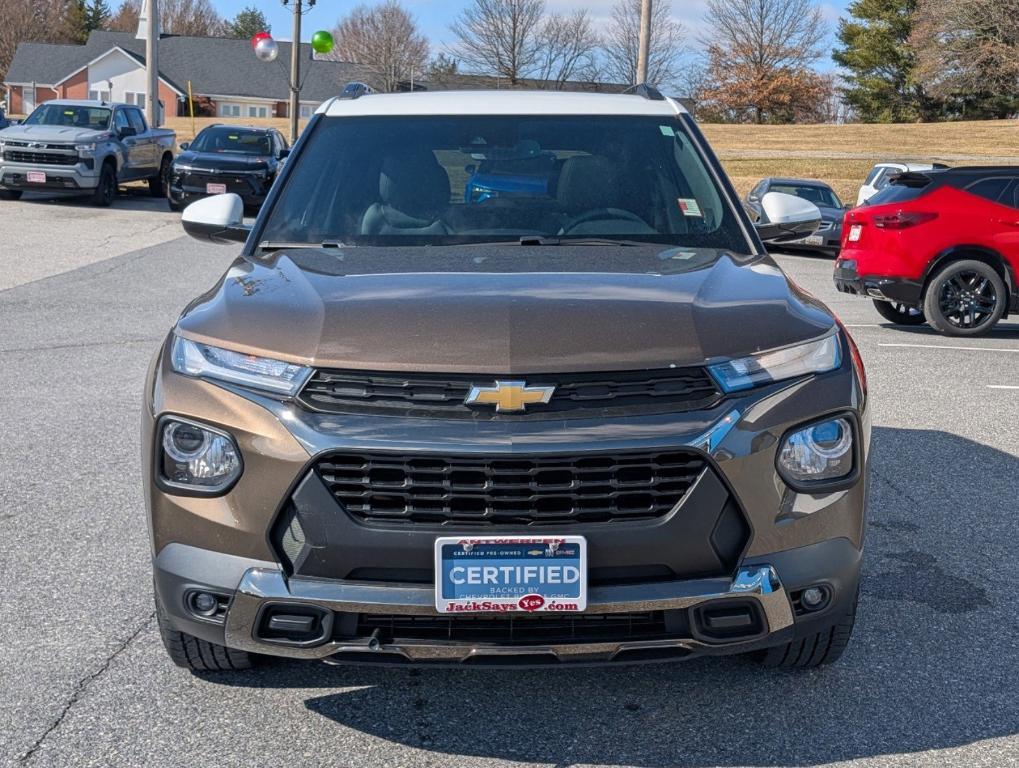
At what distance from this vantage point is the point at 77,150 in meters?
23.3

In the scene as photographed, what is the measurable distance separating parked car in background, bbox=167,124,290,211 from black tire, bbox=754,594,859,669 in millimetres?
20749

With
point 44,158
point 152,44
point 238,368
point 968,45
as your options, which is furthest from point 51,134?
point 968,45

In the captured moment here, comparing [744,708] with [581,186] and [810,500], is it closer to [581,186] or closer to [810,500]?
[810,500]

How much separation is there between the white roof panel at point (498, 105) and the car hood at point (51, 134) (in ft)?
65.0

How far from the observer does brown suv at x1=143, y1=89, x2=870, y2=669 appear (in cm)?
303

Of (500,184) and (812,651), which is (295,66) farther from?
(812,651)

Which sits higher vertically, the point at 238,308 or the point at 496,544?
the point at 238,308

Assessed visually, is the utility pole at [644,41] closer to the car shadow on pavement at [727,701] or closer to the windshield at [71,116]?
the windshield at [71,116]

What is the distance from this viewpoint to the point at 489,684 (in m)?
3.73

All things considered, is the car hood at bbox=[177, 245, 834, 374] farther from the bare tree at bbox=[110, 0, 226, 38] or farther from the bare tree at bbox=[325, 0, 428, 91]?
the bare tree at bbox=[110, 0, 226, 38]

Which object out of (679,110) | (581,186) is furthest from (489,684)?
(679,110)

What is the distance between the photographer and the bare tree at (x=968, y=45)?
5188 centimetres

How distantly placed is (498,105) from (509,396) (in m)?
2.26

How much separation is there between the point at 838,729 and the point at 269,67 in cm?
9691
